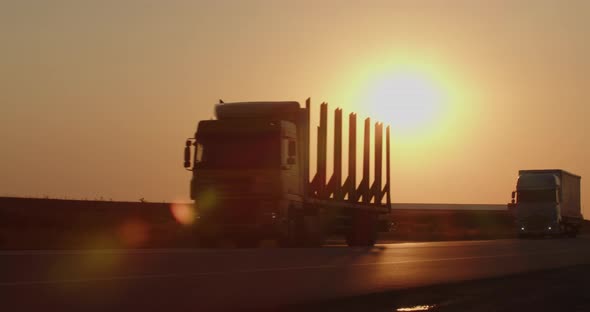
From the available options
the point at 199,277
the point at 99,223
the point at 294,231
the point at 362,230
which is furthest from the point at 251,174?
the point at 99,223

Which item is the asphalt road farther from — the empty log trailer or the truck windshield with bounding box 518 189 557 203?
the truck windshield with bounding box 518 189 557 203

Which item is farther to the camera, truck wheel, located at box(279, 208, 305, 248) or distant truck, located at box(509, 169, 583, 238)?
distant truck, located at box(509, 169, 583, 238)

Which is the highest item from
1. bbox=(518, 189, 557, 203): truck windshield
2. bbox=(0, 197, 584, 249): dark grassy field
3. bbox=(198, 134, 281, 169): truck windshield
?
bbox=(198, 134, 281, 169): truck windshield

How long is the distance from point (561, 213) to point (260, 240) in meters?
34.2

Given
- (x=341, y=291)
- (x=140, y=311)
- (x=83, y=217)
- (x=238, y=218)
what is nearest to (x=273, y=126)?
(x=238, y=218)

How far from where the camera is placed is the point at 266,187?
3189 centimetres

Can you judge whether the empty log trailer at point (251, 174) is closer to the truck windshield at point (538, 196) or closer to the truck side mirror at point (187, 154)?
the truck side mirror at point (187, 154)

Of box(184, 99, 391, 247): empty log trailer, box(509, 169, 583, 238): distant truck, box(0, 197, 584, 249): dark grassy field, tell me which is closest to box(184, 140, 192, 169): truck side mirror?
box(184, 99, 391, 247): empty log trailer

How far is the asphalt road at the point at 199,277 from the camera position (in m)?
11.4

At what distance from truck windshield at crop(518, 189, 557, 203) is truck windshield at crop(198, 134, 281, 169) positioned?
33.0m

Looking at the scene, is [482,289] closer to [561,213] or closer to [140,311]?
[140,311]

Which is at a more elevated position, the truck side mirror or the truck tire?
the truck side mirror

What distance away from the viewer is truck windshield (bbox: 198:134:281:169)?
105 feet

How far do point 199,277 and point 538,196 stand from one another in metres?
49.8
